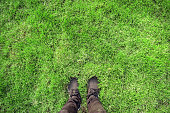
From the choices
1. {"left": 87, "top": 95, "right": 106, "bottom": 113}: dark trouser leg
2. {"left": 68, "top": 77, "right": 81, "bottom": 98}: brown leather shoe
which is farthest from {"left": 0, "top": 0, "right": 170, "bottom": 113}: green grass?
{"left": 87, "top": 95, "right": 106, "bottom": 113}: dark trouser leg

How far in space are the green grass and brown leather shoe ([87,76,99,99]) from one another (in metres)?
0.12

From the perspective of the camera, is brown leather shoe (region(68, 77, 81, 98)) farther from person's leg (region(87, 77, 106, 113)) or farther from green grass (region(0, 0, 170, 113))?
person's leg (region(87, 77, 106, 113))

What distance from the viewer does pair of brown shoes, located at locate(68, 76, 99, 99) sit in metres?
2.37

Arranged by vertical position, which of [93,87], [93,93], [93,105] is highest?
[93,87]

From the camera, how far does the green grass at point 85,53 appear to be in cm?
247

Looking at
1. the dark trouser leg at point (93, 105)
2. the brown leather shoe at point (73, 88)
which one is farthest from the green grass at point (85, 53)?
the dark trouser leg at point (93, 105)

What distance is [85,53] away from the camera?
260cm

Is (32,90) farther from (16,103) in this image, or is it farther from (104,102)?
(104,102)

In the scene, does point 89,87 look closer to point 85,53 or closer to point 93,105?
point 93,105

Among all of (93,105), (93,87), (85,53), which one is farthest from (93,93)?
(85,53)

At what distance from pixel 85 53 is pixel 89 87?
885 mm

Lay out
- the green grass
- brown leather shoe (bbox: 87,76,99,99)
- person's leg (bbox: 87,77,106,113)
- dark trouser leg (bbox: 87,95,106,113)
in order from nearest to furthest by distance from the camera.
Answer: dark trouser leg (bbox: 87,95,106,113) → person's leg (bbox: 87,77,106,113) → brown leather shoe (bbox: 87,76,99,99) → the green grass

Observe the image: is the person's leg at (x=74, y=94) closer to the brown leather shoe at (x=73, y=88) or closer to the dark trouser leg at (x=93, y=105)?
the brown leather shoe at (x=73, y=88)

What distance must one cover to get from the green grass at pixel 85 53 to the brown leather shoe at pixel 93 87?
0.40 feet
